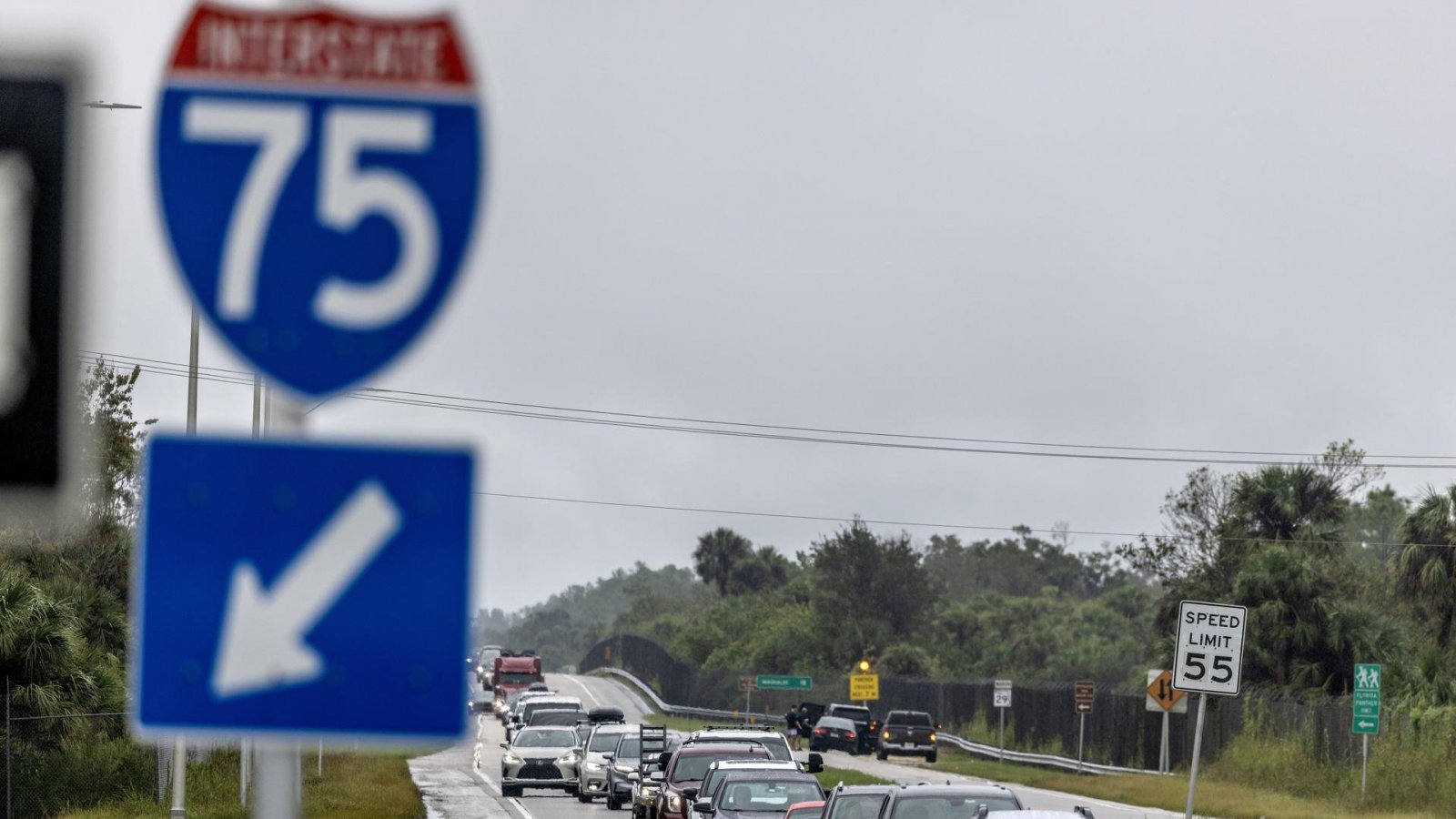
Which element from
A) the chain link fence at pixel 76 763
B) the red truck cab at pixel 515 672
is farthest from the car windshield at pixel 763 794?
the red truck cab at pixel 515 672

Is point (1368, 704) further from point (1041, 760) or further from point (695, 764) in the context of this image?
point (1041, 760)

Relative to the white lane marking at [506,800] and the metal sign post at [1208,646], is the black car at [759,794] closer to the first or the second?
the metal sign post at [1208,646]

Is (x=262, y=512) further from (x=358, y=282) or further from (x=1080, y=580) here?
(x=1080, y=580)

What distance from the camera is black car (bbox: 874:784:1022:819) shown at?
17.8 metres

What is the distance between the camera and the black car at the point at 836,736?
211 feet

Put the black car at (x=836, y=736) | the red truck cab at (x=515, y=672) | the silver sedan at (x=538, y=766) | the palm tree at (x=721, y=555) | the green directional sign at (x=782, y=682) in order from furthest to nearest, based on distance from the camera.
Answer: the palm tree at (x=721, y=555) → the red truck cab at (x=515, y=672) → the green directional sign at (x=782, y=682) → the black car at (x=836, y=736) → the silver sedan at (x=538, y=766)

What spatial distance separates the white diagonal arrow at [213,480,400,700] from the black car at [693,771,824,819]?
20548 mm

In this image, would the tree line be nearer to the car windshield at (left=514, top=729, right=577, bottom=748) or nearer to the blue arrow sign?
the car windshield at (left=514, top=729, right=577, bottom=748)

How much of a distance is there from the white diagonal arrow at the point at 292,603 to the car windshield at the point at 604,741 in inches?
1576

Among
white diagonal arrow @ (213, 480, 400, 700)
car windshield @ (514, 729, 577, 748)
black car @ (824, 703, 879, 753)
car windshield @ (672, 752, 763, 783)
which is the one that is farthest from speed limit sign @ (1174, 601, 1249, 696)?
black car @ (824, 703, 879, 753)

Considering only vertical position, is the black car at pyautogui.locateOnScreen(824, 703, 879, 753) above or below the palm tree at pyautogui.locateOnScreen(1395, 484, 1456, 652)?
below

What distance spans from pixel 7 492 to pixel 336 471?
3.67 meters

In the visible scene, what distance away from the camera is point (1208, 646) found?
21344 mm

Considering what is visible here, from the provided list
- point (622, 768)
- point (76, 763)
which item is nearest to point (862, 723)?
point (622, 768)
